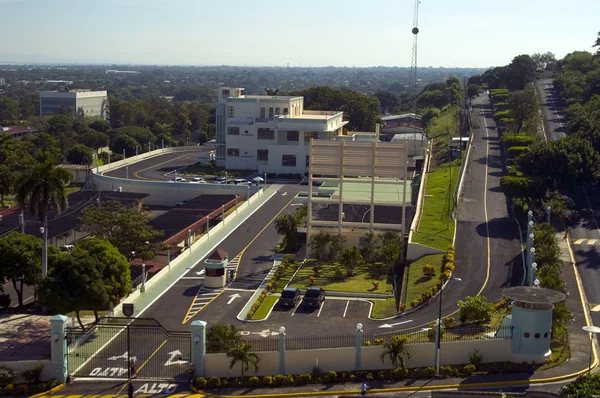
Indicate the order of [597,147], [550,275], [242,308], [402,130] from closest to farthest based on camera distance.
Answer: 1. [550,275]
2. [242,308]
3. [597,147]
4. [402,130]

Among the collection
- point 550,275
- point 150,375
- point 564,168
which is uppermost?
point 564,168

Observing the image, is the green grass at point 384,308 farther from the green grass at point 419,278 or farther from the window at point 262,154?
the window at point 262,154

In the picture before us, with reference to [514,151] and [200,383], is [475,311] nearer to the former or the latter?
[200,383]

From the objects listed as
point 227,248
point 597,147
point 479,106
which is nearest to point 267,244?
point 227,248

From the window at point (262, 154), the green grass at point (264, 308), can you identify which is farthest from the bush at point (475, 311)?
the window at point (262, 154)

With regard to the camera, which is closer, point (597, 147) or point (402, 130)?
point (597, 147)

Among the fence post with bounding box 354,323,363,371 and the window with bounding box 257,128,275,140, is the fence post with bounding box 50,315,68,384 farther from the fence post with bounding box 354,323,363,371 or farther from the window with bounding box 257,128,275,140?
the window with bounding box 257,128,275,140

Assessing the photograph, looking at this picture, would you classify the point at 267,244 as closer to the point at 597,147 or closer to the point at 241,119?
the point at 597,147

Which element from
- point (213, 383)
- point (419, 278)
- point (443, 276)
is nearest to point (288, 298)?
point (419, 278)
